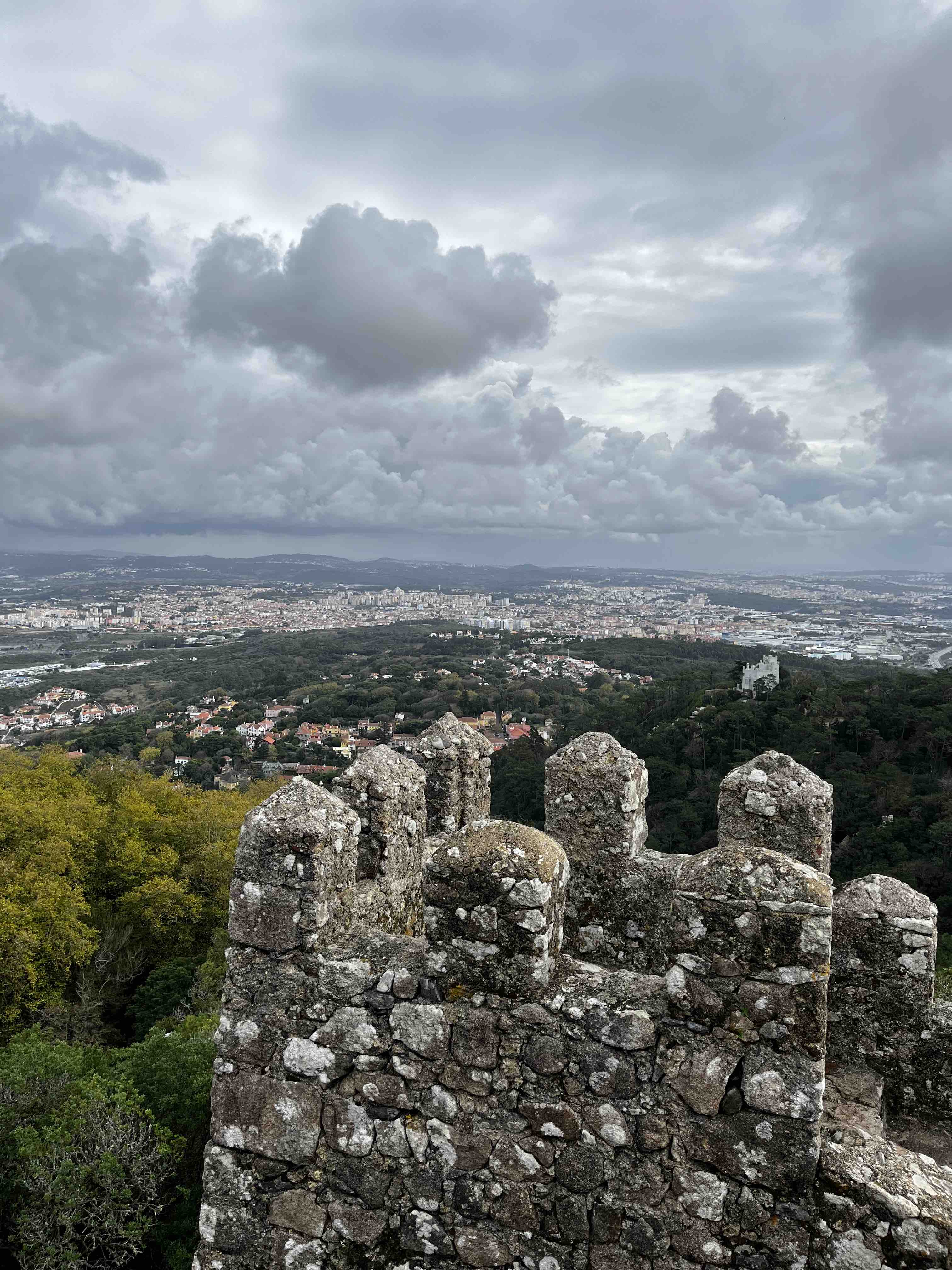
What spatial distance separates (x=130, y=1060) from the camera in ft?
33.8

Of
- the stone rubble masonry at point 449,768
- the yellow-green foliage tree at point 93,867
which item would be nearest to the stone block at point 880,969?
the stone rubble masonry at point 449,768

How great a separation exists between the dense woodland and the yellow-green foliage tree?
0.21 feet

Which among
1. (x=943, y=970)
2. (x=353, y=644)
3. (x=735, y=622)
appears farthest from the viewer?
(x=735, y=622)

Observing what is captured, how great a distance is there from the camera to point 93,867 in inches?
776

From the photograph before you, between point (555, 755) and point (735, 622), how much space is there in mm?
155378

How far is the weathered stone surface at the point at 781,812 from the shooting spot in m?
4.10

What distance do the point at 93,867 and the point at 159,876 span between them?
178cm

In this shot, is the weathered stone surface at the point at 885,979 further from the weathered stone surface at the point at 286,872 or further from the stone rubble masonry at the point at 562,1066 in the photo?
the weathered stone surface at the point at 286,872

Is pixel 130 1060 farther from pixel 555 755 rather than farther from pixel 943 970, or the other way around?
pixel 943 970

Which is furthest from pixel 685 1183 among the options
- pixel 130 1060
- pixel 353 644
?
pixel 353 644

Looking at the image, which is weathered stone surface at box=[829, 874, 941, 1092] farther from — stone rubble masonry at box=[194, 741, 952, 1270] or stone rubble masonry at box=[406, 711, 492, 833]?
stone rubble masonry at box=[406, 711, 492, 833]

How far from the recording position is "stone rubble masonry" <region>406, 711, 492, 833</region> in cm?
515

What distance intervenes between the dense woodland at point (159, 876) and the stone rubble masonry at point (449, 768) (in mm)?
6399

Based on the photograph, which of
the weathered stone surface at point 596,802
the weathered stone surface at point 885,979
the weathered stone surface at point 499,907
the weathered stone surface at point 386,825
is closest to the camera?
the weathered stone surface at point 499,907
